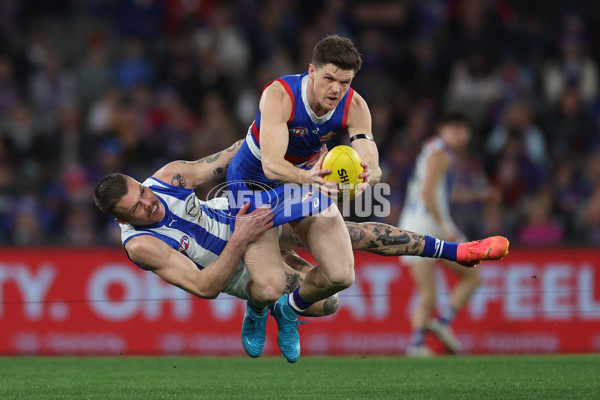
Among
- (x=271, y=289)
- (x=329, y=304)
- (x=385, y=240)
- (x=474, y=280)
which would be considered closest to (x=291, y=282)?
(x=329, y=304)

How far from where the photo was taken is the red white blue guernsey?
21.6ft

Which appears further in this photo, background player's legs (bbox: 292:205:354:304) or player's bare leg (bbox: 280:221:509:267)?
player's bare leg (bbox: 280:221:509:267)

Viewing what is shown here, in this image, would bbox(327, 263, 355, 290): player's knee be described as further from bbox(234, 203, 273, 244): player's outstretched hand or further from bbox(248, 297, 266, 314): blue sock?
bbox(248, 297, 266, 314): blue sock

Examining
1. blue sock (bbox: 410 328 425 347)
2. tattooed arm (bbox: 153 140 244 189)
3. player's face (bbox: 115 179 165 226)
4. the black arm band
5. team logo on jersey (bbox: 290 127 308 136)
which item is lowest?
blue sock (bbox: 410 328 425 347)

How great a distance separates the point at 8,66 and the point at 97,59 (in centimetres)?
120

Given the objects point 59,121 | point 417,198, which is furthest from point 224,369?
point 59,121

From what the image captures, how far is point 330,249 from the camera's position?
6.65m

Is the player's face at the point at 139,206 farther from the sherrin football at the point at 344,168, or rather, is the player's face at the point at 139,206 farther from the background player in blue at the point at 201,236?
the sherrin football at the point at 344,168

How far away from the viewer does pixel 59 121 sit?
12734 millimetres

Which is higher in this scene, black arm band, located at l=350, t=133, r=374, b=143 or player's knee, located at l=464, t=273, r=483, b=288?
black arm band, located at l=350, t=133, r=374, b=143

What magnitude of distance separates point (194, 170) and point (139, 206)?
726 millimetres

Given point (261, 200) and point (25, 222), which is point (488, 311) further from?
point (25, 222)

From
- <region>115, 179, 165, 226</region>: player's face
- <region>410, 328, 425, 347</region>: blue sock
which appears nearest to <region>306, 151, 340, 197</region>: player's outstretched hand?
<region>115, 179, 165, 226</region>: player's face

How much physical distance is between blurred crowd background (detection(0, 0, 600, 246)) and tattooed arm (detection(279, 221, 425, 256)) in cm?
420
